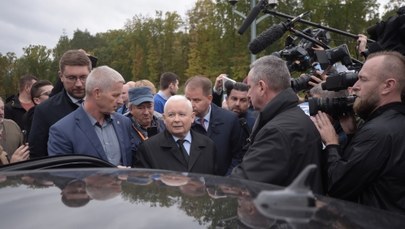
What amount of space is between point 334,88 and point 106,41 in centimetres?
8095

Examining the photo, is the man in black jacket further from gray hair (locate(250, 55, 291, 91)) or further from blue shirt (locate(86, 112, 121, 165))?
blue shirt (locate(86, 112, 121, 165))

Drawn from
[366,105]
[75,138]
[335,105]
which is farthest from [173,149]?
[366,105]

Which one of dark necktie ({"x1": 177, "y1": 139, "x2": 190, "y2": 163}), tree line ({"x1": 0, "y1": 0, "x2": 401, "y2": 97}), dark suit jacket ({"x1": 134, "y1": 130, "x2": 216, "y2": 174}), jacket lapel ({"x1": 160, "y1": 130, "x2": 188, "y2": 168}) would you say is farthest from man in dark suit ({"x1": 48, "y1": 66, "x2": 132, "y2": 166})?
tree line ({"x1": 0, "y1": 0, "x2": 401, "y2": 97})

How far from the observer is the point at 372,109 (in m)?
2.80

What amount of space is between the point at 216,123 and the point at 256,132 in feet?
5.25

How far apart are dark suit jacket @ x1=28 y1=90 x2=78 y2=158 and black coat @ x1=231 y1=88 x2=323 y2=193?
190cm

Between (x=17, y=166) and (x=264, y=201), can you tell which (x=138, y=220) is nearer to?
(x=264, y=201)

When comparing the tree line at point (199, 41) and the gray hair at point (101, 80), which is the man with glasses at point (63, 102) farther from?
the tree line at point (199, 41)

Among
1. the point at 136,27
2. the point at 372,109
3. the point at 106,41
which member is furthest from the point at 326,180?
the point at 106,41

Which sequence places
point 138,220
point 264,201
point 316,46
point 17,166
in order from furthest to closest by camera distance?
point 316,46
point 17,166
point 138,220
point 264,201

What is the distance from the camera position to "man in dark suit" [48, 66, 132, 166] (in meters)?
3.42

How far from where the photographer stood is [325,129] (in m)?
2.98

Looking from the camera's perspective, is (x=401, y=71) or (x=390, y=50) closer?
(x=401, y=71)

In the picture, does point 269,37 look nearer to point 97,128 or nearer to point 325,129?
point 325,129
